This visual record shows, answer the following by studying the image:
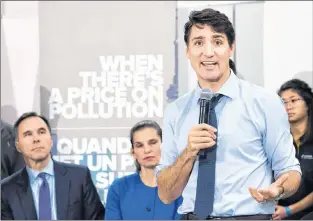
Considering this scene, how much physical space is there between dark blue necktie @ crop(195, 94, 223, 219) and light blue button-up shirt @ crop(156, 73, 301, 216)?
3 cm

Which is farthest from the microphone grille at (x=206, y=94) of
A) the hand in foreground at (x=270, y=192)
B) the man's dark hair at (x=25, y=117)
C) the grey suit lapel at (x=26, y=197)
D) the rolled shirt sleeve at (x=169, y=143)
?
the grey suit lapel at (x=26, y=197)

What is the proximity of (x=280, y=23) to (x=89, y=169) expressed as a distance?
5.65 feet

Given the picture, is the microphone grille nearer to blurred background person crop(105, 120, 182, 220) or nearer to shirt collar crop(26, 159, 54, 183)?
blurred background person crop(105, 120, 182, 220)

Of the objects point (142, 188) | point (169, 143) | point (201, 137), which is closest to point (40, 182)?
point (142, 188)

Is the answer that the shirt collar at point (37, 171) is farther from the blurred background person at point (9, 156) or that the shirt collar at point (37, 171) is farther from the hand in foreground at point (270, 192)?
the hand in foreground at point (270, 192)

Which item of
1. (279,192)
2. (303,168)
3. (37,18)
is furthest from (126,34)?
(279,192)

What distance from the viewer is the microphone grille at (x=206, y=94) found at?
2.61 meters

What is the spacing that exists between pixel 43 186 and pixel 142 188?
738 mm

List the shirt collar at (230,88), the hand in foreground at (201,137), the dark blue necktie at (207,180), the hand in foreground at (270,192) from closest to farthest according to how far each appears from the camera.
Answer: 1. the hand in foreground at (270,192)
2. the hand in foreground at (201,137)
3. the dark blue necktie at (207,180)
4. the shirt collar at (230,88)

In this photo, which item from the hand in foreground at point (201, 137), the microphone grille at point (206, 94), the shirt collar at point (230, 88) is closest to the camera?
the hand in foreground at point (201, 137)

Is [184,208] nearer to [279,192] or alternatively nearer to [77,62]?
Result: [279,192]

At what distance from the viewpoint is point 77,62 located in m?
4.02

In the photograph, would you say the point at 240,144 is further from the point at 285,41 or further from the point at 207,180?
the point at 285,41

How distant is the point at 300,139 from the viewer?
3.72 meters
